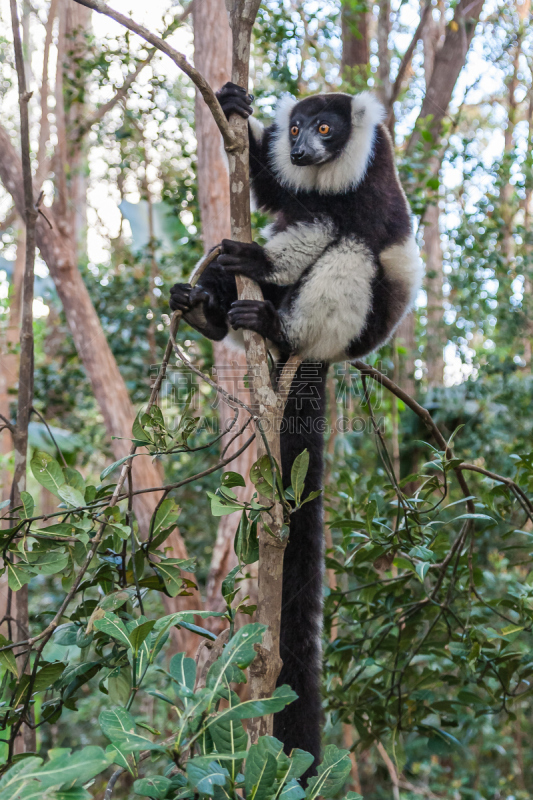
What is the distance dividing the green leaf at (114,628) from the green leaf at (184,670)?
0.09 meters

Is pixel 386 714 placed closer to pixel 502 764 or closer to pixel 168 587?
pixel 168 587

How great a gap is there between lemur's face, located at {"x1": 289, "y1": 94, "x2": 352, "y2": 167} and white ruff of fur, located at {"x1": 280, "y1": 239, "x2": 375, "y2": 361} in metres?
0.52

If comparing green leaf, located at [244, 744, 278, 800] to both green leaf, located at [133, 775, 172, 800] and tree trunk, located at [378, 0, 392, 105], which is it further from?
tree trunk, located at [378, 0, 392, 105]

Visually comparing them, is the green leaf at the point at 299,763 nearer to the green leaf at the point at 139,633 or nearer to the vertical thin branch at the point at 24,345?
the green leaf at the point at 139,633

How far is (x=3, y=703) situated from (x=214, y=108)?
1468 millimetres

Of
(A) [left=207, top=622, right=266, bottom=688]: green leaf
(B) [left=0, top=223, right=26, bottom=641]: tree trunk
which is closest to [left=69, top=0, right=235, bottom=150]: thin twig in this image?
(A) [left=207, top=622, right=266, bottom=688]: green leaf

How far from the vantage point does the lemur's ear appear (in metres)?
3.10

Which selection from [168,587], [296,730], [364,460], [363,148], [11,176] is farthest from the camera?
[364,460]

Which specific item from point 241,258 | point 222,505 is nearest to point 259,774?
point 222,505

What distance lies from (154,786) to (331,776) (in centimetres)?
34

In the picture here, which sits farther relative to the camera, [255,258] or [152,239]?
[152,239]

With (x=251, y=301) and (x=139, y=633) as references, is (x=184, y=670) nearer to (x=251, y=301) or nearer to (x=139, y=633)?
(x=139, y=633)

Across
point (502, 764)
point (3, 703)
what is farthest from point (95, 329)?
point (502, 764)

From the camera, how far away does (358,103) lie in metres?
3.15
